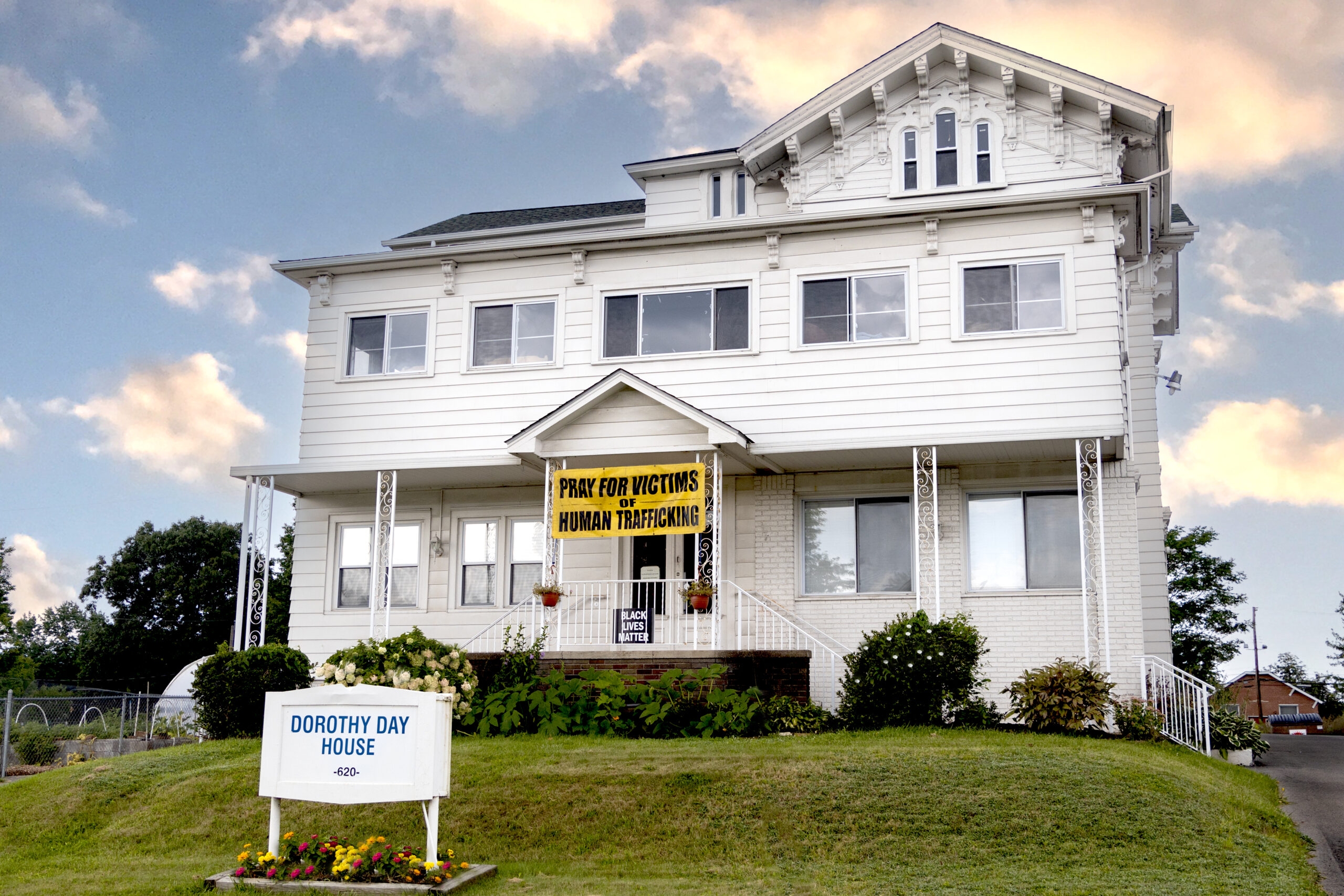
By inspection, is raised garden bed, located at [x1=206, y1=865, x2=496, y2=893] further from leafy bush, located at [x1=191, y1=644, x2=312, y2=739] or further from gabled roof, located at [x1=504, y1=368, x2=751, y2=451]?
gabled roof, located at [x1=504, y1=368, x2=751, y2=451]

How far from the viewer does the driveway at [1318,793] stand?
10.4m

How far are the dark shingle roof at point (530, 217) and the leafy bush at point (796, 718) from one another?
11.3 meters

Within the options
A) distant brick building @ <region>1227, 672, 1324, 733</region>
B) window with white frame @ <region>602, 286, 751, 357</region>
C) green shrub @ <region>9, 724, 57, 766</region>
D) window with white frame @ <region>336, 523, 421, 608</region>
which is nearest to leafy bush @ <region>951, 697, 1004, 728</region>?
window with white frame @ <region>602, 286, 751, 357</region>

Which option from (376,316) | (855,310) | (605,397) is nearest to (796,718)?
(605,397)

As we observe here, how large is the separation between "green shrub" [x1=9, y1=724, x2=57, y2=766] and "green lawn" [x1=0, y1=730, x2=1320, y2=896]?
20.4 feet

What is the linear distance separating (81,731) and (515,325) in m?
9.46

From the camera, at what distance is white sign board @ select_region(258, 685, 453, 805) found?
32.0 ft

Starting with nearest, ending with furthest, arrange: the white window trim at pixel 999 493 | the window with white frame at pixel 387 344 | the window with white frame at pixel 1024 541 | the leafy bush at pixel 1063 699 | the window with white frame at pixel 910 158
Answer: the leafy bush at pixel 1063 699, the white window trim at pixel 999 493, the window with white frame at pixel 1024 541, the window with white frame at pixel 910 158, the window with white frame at pixel 387 344

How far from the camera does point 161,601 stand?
4888 centimetres

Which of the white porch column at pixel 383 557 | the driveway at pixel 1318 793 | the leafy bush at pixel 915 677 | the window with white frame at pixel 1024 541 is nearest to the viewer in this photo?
the driveway at pixel 1318 793

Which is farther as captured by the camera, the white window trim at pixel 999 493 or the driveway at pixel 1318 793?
the white window trim at pixel 999 493

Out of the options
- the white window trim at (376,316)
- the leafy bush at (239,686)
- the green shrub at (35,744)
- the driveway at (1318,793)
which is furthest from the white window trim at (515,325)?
the driveway at (1318,793)

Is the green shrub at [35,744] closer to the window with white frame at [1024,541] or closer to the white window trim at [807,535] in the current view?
the white window trim at [807,535]

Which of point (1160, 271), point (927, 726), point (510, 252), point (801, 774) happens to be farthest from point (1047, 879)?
point (1160, 271)
